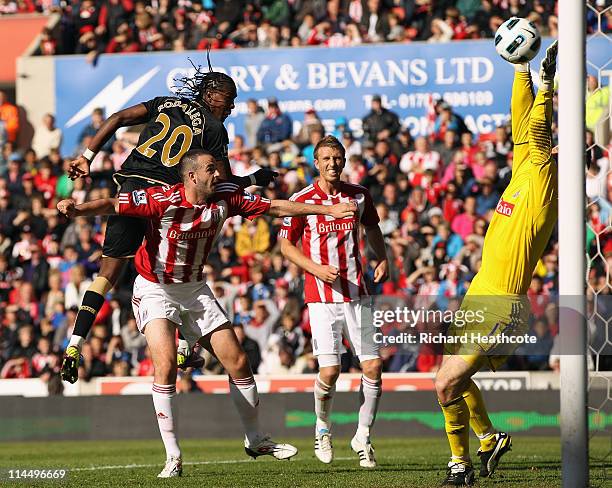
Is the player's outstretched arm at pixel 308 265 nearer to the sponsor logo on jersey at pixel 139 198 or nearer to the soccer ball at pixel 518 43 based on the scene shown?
the sponsor logo on jersey at pixel 139 198

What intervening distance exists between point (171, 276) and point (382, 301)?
6.89 m

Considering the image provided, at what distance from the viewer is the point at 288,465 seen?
393 inches

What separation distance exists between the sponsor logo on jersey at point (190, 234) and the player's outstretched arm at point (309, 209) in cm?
60

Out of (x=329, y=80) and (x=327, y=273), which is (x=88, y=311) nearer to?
A: (x=327, y=273)

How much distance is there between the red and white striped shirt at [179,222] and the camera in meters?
8.62

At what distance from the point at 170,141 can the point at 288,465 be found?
2.98 m

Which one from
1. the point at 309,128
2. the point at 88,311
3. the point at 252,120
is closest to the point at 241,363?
the point at 88,311

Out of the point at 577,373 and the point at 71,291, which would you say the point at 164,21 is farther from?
the point at 577,373

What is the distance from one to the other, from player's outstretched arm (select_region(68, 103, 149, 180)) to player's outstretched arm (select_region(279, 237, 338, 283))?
1704 mm

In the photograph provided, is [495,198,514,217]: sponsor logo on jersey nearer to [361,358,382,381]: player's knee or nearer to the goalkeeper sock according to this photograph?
[361,358,382,381]: player's knee

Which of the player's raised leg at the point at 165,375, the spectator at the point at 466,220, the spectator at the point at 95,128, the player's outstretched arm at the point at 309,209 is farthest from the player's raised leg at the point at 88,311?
the spectator at the point at 95,128

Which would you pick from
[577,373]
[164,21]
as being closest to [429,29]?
[164,21]

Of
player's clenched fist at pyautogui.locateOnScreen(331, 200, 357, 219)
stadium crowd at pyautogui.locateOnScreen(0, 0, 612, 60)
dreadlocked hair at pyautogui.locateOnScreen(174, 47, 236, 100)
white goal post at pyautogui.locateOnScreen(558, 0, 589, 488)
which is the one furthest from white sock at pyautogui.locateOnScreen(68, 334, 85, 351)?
stadium crowd at pyautogui.locateOnScreen(0, 0, 612, 60)

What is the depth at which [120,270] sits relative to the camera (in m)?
9.77
